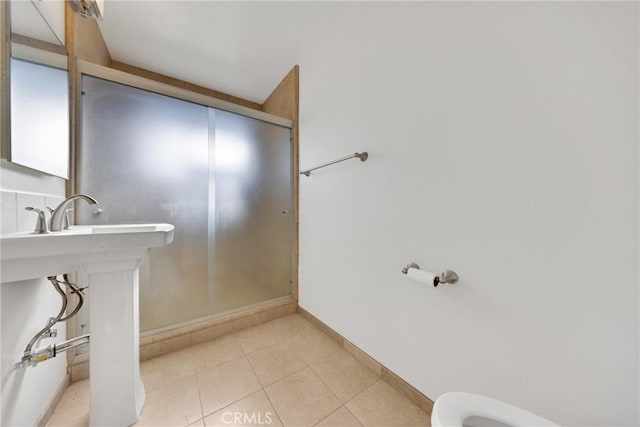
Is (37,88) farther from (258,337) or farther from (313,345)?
(313,345)

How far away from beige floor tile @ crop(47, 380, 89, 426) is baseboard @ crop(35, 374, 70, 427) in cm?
2

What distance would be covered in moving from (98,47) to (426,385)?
2905mm

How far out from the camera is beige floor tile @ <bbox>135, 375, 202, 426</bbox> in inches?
36.5

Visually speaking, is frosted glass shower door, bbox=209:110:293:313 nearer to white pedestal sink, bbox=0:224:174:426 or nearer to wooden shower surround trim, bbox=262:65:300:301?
wooden shower surround trim, bbox=262:65:300:301

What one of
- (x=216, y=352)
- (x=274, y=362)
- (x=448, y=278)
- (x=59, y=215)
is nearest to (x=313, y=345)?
(x=274, y=362)

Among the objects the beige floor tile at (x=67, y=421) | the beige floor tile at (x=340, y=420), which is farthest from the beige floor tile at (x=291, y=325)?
the beige floor tile at (x=67, y=421)

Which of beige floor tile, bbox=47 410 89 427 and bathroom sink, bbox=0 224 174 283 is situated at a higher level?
bathroom sink, bbox=0 224 174 283

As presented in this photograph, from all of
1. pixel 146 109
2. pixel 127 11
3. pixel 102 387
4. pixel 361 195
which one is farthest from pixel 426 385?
pixel 127 11

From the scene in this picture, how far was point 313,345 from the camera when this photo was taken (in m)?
1.44

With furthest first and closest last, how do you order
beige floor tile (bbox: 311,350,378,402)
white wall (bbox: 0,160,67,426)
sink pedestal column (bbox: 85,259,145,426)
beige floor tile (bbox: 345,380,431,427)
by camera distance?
beige floor tile (bbox: 311,350,378,402) → beige floor tile (bbox: 345,380,431,427) → sink pedestal column (bbox: 85,259,145,426) → white wall (bbox: 0,160,67,426)

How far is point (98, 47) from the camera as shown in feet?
4.91

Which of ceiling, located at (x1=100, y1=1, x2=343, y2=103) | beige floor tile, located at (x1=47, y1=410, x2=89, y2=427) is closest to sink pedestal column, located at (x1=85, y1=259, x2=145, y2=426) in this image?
beige floor tile, located at (x1=47, y1=410, x2=89, y2=427)

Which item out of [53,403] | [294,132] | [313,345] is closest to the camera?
[53,403]

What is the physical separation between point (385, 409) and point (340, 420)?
0.73 feet
